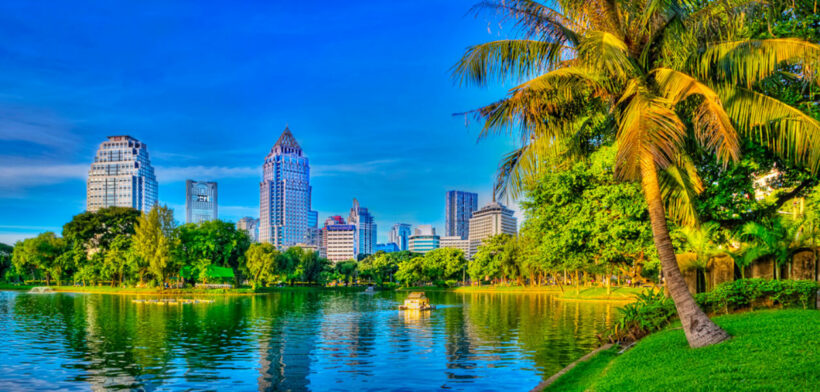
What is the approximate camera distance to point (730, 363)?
10.8 metres

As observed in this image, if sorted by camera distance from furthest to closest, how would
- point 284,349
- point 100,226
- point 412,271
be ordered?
point 412,271 < point 100,226 < point 284,349

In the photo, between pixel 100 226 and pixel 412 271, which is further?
pixel 412 271

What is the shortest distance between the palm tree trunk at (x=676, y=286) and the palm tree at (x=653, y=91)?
0.02m

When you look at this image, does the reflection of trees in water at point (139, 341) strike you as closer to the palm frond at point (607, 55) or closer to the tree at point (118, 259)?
the palm frond at point (607, 55)

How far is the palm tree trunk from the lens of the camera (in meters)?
13.1

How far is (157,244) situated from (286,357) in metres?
70.6

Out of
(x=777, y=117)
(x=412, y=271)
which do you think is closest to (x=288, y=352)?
(x=777, y=117)

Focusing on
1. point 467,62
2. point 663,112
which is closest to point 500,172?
point 467,62

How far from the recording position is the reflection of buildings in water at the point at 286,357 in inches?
695

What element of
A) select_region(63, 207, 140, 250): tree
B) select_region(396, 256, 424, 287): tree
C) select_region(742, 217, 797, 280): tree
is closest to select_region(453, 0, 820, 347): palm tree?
select_region(742, 217, 797, 280): tree


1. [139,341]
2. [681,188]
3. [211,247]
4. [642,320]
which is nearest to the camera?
[681,188]

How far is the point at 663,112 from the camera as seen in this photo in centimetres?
1305

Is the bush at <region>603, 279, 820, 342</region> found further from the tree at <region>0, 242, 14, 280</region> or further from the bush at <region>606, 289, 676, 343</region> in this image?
the tree at <region>0, 242, 14, 280</region>

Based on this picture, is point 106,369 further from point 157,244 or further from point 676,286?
point 157,244
